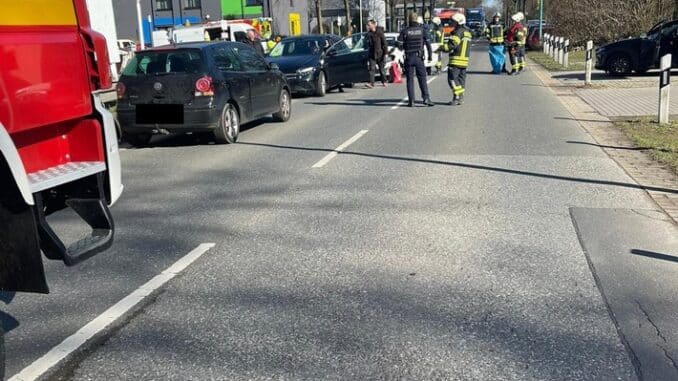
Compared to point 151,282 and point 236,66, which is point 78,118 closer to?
point 151,282

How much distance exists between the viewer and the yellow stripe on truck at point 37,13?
332 centimetres

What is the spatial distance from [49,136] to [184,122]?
7.47m

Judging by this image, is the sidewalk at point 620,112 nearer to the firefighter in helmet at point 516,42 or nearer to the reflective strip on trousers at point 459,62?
the firefighter in helmet at point 516,42

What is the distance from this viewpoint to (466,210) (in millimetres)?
6922

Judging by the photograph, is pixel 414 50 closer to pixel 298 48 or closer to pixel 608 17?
pixel 298 48

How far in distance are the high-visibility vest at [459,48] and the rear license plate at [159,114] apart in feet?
22.7

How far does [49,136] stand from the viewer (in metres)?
3.87

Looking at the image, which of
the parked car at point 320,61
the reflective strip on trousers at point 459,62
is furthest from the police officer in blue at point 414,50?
the parked car at point 320,61

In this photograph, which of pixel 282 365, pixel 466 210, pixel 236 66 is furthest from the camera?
pixel 236 66

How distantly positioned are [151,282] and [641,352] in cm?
320

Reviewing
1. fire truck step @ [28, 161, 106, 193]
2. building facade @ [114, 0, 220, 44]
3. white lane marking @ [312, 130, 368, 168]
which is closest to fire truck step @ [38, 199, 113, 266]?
fire truck step @ [28, 161, 106, 193]

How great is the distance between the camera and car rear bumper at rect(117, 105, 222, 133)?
1119 centimetres

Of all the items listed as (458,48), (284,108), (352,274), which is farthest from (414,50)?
(352,274)

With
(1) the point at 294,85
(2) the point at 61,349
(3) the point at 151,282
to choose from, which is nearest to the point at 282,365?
(2) the point at 61,349
